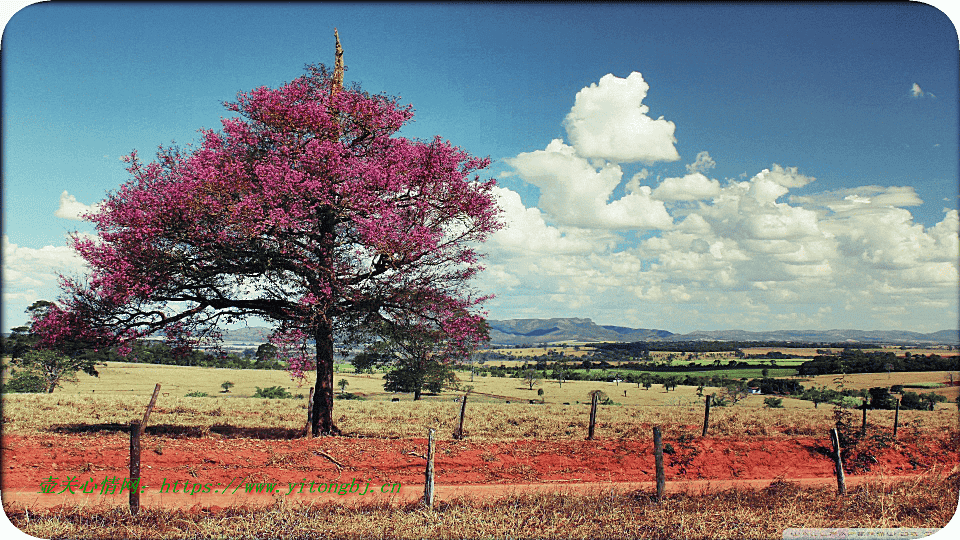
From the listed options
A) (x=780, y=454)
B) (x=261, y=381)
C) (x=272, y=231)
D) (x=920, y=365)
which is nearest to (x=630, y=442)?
(x=780, y=454)

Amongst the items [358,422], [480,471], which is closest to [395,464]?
[480,471]

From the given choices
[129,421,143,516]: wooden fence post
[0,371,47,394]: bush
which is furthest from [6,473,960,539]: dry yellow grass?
[0,371,47,394]: bush

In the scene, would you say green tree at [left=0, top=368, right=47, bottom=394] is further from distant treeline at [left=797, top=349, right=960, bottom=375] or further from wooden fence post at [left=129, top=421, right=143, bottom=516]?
distant treeline at [left=797, top=349, right=960, bottom=375]

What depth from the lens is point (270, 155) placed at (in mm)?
18484

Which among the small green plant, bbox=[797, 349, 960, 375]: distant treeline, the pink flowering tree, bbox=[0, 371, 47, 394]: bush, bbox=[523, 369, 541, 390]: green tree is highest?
the pink flowering tree

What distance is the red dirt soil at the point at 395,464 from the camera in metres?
12.6

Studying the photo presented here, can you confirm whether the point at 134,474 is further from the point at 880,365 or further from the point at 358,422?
the point at 880,365

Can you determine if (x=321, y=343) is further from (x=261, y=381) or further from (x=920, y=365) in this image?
(x=920, y=365)

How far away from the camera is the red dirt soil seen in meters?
12.6

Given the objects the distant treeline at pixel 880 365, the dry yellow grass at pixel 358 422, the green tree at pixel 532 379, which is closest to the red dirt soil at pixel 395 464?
the dry yellow grass at pixel 358 422

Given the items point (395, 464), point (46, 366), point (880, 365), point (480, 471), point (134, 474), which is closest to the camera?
point (134, 474)

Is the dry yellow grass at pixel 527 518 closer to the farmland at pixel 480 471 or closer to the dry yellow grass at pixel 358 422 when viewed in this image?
the farmland at pixel 480 471

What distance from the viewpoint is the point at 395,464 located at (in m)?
15.9

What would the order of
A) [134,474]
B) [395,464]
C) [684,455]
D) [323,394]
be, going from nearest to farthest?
[134,474]
[395,464]
[684,455]
[323,394]
